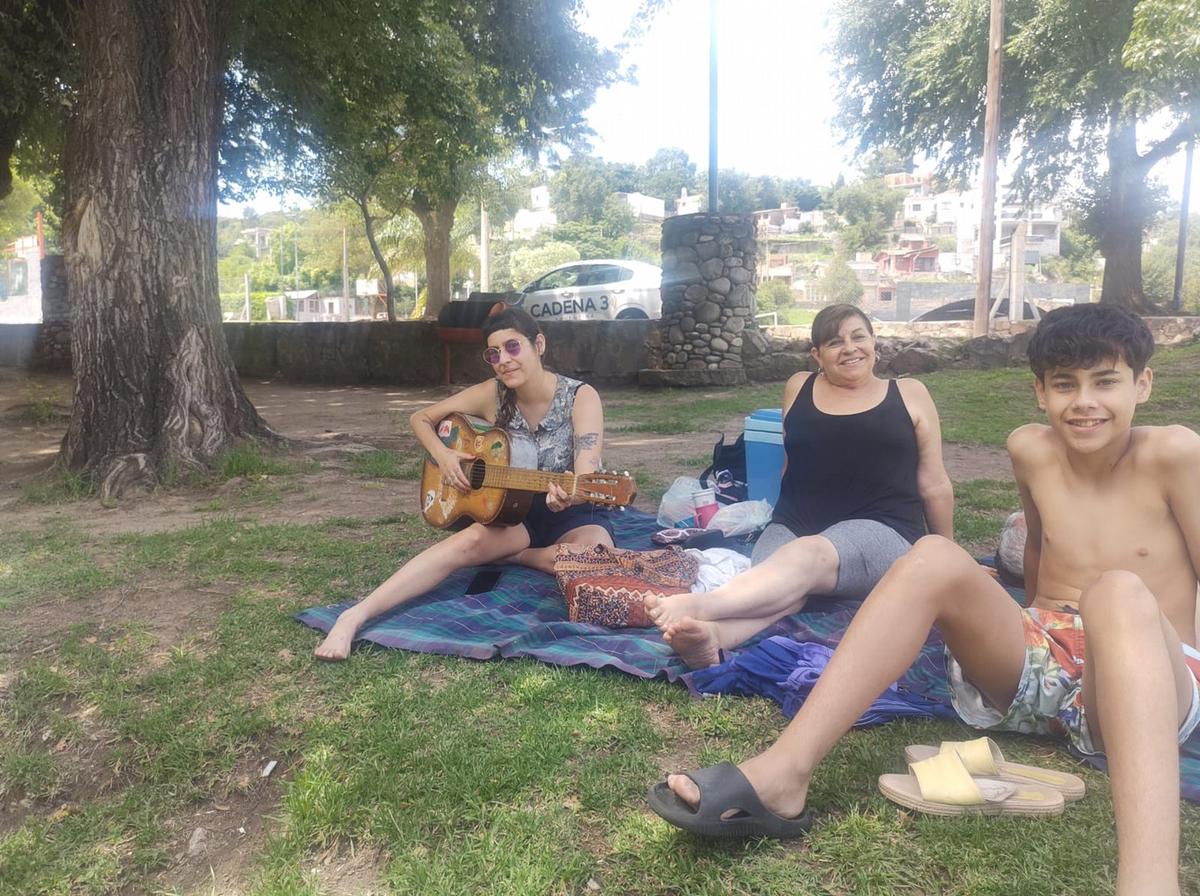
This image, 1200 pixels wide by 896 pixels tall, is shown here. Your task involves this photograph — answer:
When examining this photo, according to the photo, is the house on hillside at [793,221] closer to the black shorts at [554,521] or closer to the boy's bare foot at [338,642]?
the black shorts at [554,521]

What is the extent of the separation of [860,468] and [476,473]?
1.45 meters

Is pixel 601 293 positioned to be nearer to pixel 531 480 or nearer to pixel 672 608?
pixel 531 480

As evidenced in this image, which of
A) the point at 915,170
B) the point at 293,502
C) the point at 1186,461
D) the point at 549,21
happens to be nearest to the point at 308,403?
the point at 549,21

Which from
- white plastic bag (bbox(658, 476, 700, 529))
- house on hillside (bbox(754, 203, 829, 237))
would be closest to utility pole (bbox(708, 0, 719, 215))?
white plastic bag (bbox(658, 476, 700, 529))

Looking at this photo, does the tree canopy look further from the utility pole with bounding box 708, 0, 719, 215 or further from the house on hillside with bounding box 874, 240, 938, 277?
the house on hillside with bounding box 874, 240, 938, 277

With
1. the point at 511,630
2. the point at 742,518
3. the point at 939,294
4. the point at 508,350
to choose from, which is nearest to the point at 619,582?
the point at 511,630

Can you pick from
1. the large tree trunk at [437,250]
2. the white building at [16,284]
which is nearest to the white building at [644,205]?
the white building at [16,284]

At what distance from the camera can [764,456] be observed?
4.71 metres

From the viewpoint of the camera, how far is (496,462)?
3.69 metres

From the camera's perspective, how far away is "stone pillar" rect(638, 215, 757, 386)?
12539 millimetres

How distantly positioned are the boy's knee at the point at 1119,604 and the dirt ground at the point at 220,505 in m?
1.60

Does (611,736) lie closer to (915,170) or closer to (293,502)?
(293,502)

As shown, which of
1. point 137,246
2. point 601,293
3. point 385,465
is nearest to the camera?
point 137,246

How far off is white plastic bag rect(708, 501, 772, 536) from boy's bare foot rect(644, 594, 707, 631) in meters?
1.38
